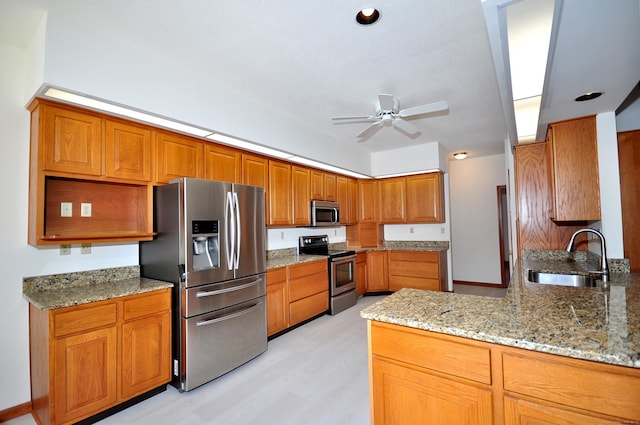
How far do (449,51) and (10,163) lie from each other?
338 cm

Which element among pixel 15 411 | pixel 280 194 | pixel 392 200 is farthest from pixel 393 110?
pixel 15 411

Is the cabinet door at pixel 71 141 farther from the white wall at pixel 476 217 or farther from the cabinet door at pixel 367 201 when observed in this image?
the white wall at pixel 476 217

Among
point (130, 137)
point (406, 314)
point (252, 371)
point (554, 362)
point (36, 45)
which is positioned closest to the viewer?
point (554, 362)

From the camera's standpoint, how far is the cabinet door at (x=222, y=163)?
3026 mm

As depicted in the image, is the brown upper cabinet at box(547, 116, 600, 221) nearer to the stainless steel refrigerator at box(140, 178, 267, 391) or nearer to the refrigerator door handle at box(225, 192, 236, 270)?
the stainless steel refrigerator at box(140, 178, 267, 391)

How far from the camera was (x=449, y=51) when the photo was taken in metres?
2.28

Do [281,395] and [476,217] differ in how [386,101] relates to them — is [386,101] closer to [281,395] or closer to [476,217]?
[281,395]

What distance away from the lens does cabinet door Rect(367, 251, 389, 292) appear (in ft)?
17.4

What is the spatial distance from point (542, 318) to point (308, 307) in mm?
2929

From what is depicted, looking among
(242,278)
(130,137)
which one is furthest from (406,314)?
(130,137)

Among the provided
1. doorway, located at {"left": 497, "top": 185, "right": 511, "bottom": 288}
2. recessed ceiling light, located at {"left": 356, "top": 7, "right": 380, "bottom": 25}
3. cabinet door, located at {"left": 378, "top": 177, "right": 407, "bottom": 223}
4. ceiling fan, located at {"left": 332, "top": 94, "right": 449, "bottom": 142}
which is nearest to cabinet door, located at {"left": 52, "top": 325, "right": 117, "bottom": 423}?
ceiling fan, located at {"left": 332, "top": 94, "right": 449, "bottom": 142}

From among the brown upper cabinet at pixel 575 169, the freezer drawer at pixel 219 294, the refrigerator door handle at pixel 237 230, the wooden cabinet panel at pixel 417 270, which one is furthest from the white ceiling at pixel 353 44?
the wooden cabinet panel at pixel 417 270

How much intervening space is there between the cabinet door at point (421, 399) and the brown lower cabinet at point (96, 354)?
1.81m

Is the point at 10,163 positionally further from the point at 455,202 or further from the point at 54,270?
the point at 455,202
